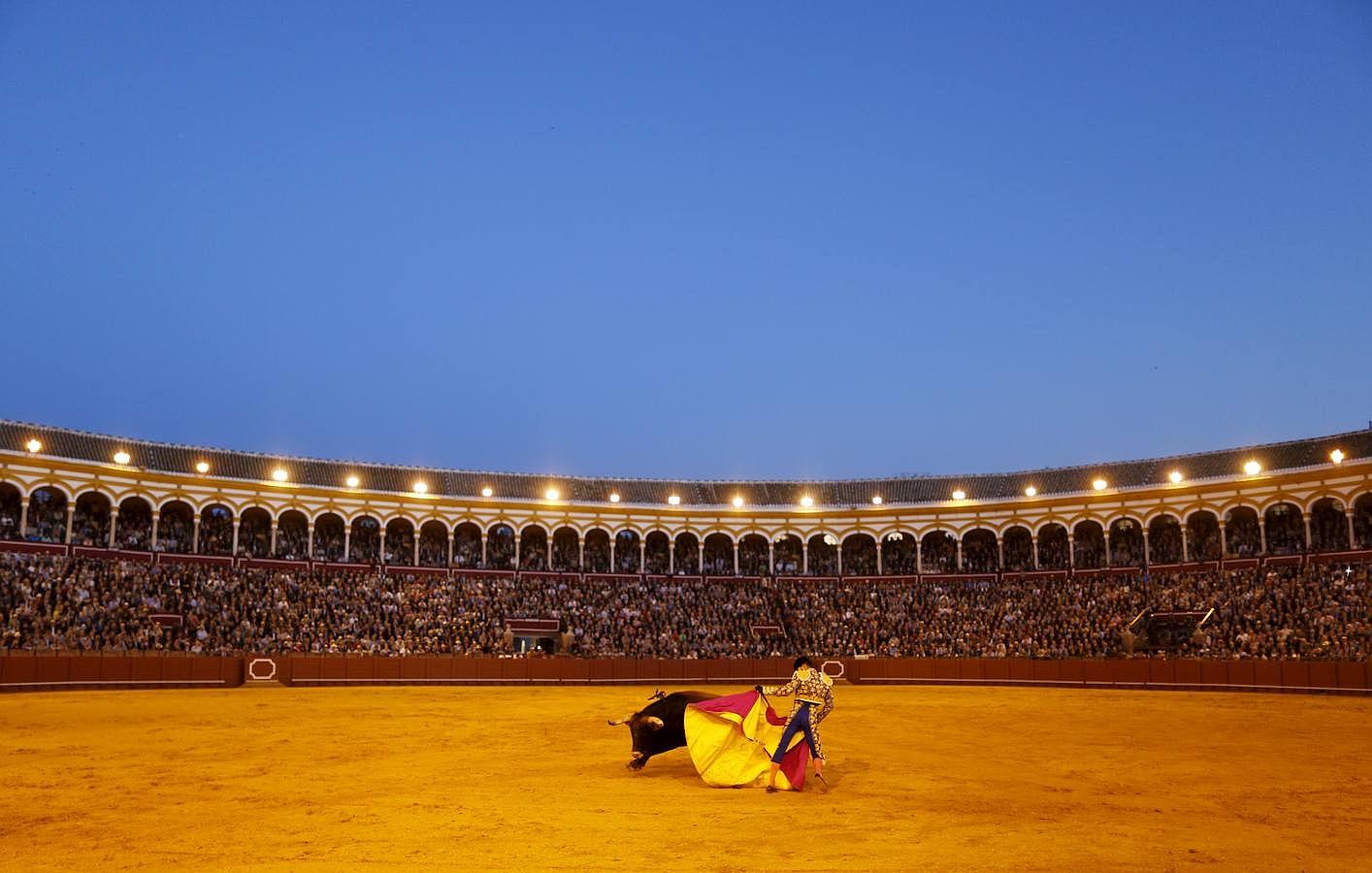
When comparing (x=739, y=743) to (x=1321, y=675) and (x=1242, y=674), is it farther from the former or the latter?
(x=1242, y=674)

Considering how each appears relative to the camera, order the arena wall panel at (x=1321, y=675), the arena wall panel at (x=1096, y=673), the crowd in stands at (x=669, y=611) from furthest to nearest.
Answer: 1. the arena wall panel at (x=1096, y=673)
2. the crowd in stands at (x=669, y=611)
3. the arena wall panel at (x=1321, y=675)

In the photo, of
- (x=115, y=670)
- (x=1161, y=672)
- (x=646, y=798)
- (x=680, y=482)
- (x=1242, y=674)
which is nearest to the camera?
(x=646, y=798)

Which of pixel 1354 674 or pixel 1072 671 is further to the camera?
pixel 1072 671

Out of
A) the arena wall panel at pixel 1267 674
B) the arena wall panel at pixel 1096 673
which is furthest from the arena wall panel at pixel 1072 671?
the arena wall panel at pixel 1267 674

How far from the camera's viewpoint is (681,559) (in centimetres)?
4938

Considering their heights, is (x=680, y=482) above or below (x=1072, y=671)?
above

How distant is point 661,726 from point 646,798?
165 cm

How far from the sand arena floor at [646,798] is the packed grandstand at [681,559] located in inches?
610

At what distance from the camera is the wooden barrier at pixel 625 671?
89.6 feet

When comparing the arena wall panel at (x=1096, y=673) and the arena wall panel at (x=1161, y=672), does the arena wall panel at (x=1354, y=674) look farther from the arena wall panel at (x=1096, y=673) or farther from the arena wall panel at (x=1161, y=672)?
the arena wall panel at (x=1096, y=673)

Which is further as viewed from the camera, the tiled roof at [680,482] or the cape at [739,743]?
the tiled roof at [680,482]

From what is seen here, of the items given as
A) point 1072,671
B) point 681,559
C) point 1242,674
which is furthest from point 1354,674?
point 681,559

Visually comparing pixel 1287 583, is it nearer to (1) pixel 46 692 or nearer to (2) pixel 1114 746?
(2) pixel 1114 746

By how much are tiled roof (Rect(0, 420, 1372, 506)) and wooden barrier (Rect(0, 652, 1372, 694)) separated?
1272cm
